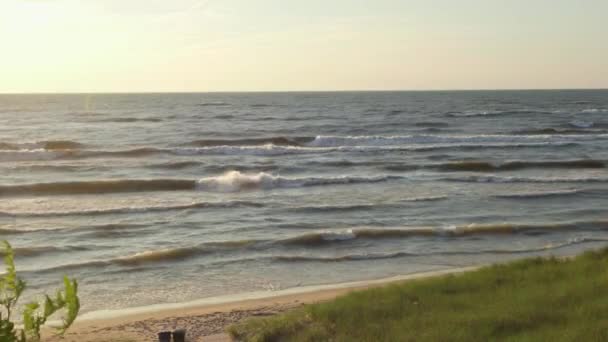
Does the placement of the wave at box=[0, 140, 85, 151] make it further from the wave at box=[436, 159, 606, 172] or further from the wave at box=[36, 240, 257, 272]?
the wave at box=[36, 240, 257, 272]

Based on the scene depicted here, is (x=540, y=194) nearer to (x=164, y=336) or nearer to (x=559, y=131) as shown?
(x=164, y=336)

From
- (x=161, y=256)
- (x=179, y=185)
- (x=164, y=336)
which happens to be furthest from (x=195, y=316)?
(x=179, y=185)

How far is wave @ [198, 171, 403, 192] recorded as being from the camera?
22.5 metres

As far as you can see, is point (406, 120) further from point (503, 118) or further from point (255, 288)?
point (255, 288)

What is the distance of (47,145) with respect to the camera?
36.4 metres

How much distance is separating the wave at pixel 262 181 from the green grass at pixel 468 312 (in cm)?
1454

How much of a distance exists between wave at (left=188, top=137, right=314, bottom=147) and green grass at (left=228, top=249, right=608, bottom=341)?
100.0 feet

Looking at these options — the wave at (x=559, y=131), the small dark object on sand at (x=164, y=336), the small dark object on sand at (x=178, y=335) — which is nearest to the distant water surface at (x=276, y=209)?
the small dark object on sand at (x=178, y=335)

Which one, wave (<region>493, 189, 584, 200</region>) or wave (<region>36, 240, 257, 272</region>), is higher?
wave (<region>36, 240, 257, 272</region>)

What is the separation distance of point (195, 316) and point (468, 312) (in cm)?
364

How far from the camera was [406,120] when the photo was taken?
57.4 m

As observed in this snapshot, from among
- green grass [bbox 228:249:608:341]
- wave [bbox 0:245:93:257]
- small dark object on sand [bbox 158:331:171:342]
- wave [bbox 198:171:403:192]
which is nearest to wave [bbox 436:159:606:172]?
wave [bbox 198:171:403:192]

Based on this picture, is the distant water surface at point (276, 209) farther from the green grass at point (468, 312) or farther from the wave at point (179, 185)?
the green grass at point (468, 312)

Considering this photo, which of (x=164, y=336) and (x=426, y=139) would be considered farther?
(x=426, y=139)
